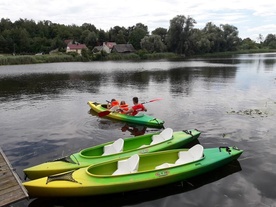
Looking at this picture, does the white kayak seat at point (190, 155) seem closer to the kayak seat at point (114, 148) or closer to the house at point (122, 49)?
the kayak seat at point (114, 148)

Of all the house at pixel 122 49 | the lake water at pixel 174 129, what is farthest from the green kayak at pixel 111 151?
the house at pixel 122 49

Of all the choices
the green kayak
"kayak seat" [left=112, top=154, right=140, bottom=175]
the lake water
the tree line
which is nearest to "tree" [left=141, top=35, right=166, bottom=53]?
the tree line

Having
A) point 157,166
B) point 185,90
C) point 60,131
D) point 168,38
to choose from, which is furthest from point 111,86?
point 168,38

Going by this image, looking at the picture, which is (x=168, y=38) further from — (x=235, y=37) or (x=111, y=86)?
(x=111, y=86)

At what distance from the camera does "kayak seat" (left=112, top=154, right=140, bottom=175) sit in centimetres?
812

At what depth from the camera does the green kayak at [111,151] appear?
8.02 metres

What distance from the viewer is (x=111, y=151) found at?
969 centimetres

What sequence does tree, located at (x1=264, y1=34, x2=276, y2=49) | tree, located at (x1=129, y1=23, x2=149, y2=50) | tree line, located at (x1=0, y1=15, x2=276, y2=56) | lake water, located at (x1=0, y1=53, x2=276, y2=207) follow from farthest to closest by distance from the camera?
tree, located at (x1=264, y1=34, x2=276, y2=49) → tree, located at (x1=129, y1=23, x2=149, y2=50) → tree line, located at (x1=0, y1=15, x2=276, y2=56) → lake water, located at (x1=0, y1=53, x2=276, y2=207)

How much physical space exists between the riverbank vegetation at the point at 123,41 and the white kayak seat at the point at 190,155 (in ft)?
179

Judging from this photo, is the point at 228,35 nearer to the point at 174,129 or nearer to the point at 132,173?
the point at 174,129

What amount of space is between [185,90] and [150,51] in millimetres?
61583

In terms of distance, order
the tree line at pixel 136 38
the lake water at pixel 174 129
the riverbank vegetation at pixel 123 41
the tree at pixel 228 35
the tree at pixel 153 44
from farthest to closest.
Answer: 1. the tree at pixel 228 35
2. the tree at pixel 153 44
3. the tree line at pixel 136 38
4. the riverbank vegetation at pixel 123 41
5. the lake water at pixel 174 129

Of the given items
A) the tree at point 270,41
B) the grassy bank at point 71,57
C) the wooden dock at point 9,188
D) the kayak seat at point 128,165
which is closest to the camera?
the wooden dock at point 9,188

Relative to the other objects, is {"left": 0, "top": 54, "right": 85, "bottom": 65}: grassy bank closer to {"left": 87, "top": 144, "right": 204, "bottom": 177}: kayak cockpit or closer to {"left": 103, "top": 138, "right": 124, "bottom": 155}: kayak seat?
{"left": 103, "top": 138, "right": 124, "bottom": 155}: kayak seat
